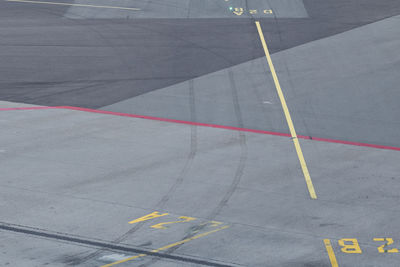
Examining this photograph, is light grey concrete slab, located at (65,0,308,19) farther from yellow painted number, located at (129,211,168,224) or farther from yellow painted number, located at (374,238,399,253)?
yellow painted number, located at (374,238,399,253)

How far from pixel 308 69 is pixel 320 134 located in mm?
7749

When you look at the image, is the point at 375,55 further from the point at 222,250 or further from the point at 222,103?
the point at 222,250

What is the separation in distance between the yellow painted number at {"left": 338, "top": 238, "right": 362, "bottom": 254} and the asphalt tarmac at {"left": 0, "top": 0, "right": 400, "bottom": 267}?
4 cm

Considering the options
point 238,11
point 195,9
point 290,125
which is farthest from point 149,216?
point 195,9

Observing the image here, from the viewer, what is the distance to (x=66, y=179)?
17.1 metres

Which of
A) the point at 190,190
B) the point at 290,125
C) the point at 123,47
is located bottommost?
the point at 190,190

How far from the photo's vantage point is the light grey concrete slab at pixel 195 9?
3884 cm

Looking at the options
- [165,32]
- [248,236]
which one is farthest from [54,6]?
[248,236]

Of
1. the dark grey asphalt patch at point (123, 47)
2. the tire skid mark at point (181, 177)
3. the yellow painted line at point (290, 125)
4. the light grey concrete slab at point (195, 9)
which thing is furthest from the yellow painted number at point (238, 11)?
the tire skid mark at point (181, 177)

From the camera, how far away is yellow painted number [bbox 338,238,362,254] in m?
13.2

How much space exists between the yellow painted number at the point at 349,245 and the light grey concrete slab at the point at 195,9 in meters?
26.2

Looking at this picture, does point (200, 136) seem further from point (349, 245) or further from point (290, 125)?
point (349, 245)

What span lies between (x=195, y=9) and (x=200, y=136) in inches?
800

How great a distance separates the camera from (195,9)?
1578 inches
